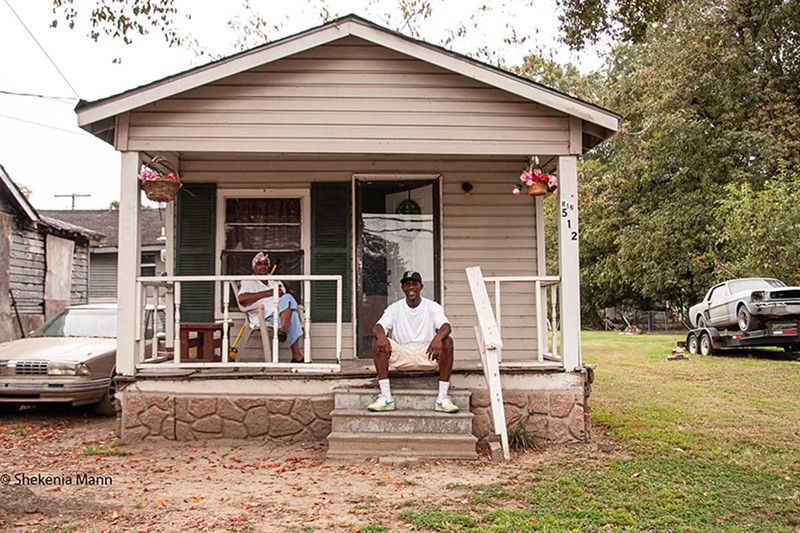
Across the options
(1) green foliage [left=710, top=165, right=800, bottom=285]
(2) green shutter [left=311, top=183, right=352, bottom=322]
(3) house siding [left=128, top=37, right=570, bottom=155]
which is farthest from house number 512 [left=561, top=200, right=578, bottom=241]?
(1) green foliage [left=710, top=165, right=800, bottom=285]

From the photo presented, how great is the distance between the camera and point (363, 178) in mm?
8078

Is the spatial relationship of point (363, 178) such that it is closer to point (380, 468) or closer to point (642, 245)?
point (380, 468)

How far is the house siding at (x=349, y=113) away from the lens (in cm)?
643

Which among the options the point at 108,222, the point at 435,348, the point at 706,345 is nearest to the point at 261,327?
the point at 435,348

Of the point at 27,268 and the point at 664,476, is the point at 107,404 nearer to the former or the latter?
the point at 664,476

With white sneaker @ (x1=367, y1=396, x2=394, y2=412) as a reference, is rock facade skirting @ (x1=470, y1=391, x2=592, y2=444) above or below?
below

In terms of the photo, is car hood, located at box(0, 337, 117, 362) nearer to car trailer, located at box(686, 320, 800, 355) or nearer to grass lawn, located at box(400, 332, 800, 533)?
grass lawn, located at box(400, 332, 800, 533)

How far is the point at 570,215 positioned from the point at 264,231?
138 inches

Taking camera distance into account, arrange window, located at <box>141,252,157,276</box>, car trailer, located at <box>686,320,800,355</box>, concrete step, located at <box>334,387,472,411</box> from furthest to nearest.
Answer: window, located at <box>141,252,157,276</box> → car trailer, located at <box>686,320,800,355</box> → concrete step, located at <box>334,387,472,411</box>

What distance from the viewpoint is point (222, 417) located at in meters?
6.42

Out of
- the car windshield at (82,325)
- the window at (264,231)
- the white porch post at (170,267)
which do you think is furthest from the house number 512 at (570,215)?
the car windshield at (82,325)

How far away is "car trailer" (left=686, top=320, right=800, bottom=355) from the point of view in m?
12.6

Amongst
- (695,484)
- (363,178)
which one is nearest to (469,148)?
(363,178)

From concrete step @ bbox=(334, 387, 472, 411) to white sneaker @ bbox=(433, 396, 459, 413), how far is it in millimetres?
126
